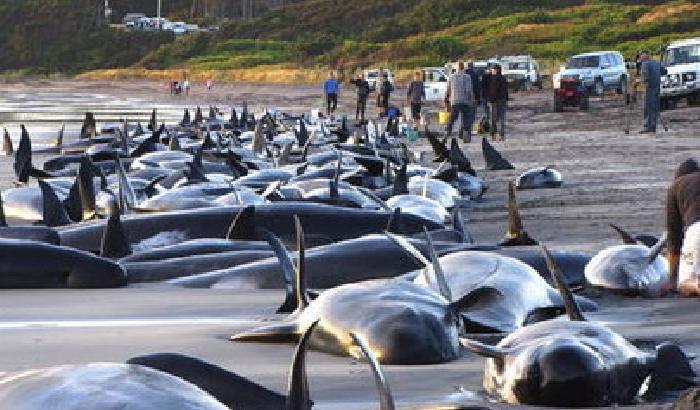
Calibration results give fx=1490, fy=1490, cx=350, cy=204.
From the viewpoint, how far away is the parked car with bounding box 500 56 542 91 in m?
53.3

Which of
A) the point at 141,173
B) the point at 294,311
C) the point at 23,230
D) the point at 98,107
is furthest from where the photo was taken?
the point at 98,107

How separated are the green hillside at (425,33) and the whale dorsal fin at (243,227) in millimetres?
49149

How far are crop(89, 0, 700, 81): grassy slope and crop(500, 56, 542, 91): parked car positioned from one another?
220 inches

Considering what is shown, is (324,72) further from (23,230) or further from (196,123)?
(23,230)

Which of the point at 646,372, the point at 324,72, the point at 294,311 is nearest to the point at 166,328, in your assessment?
the point at 294,311

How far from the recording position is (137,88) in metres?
84.7

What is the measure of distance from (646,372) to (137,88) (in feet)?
267

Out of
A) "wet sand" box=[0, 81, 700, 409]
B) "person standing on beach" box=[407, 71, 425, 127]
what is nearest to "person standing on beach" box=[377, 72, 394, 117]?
"person standing on beach" box=[407, 71, 425, 127]

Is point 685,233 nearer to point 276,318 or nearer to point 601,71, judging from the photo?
point 276,318

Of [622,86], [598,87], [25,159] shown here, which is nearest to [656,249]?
[25,159]

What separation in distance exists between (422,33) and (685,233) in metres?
78.0

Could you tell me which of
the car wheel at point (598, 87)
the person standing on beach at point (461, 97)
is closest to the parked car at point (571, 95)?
the car wheel at point (598, 87)

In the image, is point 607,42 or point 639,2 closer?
point 607,42

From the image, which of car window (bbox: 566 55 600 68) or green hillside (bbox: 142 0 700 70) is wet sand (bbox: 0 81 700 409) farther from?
green hillside (bbox: 142 0 700 70)
